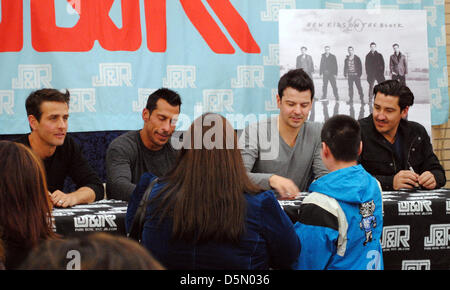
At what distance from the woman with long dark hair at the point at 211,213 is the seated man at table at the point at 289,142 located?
52.8 inches

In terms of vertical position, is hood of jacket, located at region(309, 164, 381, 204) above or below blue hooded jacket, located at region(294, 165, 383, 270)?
above

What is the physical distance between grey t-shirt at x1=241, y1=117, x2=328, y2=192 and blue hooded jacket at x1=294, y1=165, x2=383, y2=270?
1.09 meters

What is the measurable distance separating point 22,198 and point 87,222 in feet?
2.48

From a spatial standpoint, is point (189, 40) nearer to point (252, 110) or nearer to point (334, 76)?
point (252, 110)

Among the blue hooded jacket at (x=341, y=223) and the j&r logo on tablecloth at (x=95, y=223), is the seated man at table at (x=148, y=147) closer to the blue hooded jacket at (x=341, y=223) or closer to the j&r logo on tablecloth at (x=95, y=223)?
the j&r logo on tablecloth at (x=95, y=223)

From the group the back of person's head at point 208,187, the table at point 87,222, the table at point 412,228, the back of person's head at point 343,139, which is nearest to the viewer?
the back of person's head at point 208,187

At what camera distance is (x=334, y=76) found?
4.06 meters

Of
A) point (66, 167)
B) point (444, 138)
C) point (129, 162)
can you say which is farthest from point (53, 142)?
point (444, 138)

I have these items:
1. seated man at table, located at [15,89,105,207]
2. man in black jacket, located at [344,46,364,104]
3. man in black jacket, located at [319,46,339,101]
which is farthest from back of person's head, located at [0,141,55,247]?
man in black jacket, located at [344,46,364,104]

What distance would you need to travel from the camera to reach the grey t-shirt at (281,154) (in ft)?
10.2

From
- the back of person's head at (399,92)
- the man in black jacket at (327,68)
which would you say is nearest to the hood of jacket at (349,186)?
the back of person's head at (399,92)

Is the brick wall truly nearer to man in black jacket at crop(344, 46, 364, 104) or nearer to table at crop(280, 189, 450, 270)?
man in black jacket at crop(344, 46, 364, 104)

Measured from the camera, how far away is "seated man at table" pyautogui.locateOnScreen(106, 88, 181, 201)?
302 cm

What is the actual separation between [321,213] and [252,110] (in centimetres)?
221
